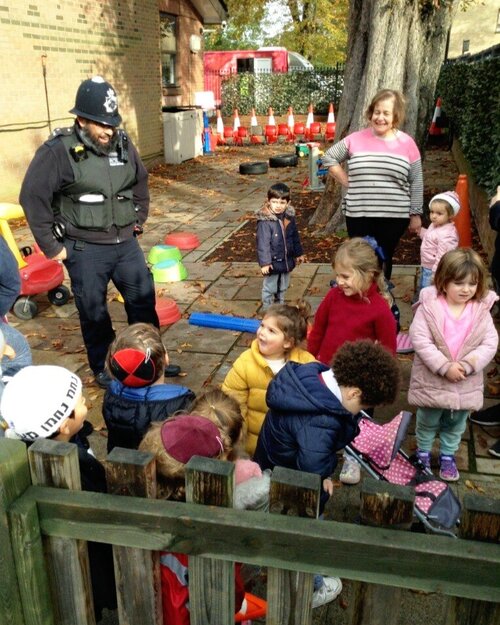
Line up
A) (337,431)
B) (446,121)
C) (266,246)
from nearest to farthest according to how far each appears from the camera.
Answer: (337,431), (266,246), (446,121)

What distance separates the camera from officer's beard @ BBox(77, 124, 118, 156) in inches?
155

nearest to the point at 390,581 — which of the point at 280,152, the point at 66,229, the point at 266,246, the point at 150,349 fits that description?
the point at 150,349

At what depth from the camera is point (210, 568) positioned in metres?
1.65

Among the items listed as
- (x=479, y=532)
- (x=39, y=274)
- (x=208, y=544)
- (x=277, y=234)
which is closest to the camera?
(x=479, y=532)

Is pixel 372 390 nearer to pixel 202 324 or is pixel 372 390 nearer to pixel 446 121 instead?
pixel 202 324

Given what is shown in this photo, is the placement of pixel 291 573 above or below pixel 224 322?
above

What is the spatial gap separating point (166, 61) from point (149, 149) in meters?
4.09

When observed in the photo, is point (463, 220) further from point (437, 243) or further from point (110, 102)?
point (110, 102)

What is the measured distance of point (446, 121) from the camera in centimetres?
2070

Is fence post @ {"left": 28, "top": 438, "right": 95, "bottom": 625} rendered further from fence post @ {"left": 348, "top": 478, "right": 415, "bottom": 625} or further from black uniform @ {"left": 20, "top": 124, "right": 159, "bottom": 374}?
black uniform @ {"left": 20, "top": 124, "right": 159, "bottom": 374}

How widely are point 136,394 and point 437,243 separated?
3.58m

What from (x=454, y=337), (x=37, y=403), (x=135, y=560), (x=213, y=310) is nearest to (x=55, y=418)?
(x=37, y=403)

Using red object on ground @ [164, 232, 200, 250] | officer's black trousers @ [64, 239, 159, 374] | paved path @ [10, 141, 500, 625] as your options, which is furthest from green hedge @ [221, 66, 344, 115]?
A: officer's black trousers @ [64, 239, 159, 374]

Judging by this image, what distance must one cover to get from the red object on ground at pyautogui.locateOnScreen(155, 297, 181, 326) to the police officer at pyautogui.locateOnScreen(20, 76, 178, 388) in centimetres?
110
